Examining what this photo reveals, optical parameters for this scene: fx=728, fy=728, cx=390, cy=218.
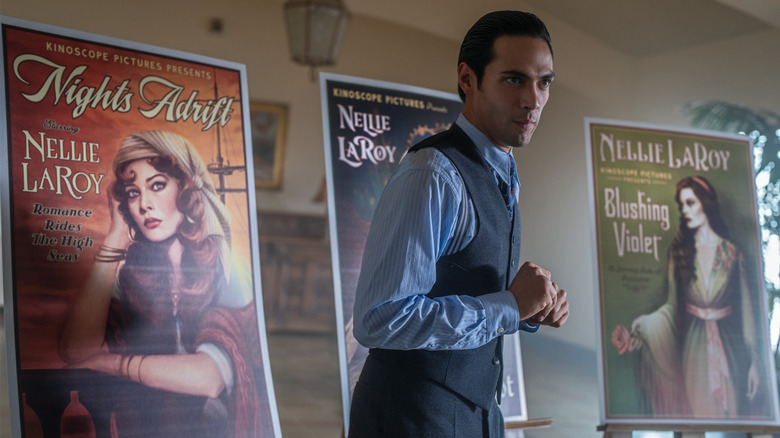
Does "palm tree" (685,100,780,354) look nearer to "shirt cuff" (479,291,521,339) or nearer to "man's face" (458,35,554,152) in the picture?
"man's face" (458,35,554,152)

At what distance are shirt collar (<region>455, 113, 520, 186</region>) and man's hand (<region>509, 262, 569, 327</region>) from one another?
190mm

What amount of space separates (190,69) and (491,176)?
1.16 m

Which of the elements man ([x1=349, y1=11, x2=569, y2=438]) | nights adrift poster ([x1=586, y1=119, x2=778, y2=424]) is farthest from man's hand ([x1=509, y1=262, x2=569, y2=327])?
nights adrift poster ([x1=586, y1=119, x2=778, y2=424])

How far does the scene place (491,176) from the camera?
4.06 feet

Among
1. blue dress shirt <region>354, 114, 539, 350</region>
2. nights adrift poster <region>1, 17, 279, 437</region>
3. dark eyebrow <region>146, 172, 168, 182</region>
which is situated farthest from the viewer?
dark eyebrow <region>146, 172, 168, 182</region>

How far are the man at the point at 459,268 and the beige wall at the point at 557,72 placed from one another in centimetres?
379

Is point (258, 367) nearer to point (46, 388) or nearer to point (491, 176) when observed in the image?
point (46, 388)

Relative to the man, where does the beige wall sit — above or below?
above

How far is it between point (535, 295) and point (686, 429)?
1.91 metres

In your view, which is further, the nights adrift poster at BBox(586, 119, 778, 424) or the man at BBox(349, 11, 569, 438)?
the nights adrift poster at BBox(586, 119, 778, 424)

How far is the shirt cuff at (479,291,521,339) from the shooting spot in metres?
1.11

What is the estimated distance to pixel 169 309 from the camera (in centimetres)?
191

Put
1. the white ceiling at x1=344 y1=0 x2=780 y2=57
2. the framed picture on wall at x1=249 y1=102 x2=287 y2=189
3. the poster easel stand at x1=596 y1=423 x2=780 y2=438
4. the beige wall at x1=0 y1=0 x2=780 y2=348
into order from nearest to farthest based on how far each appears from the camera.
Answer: the poster easel stand at x1=596 y1=423 x2=780 y2=438 < the white ceiling at x1=344 y1=0 x2=780 y2=57 < the beige wall at x1=0 y1=0 x2=780 y2=348 < the framed picture on wall at x1=249 y1=102 x2=287 y2=189

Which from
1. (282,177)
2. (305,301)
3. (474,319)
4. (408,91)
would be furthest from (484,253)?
(282,177)
